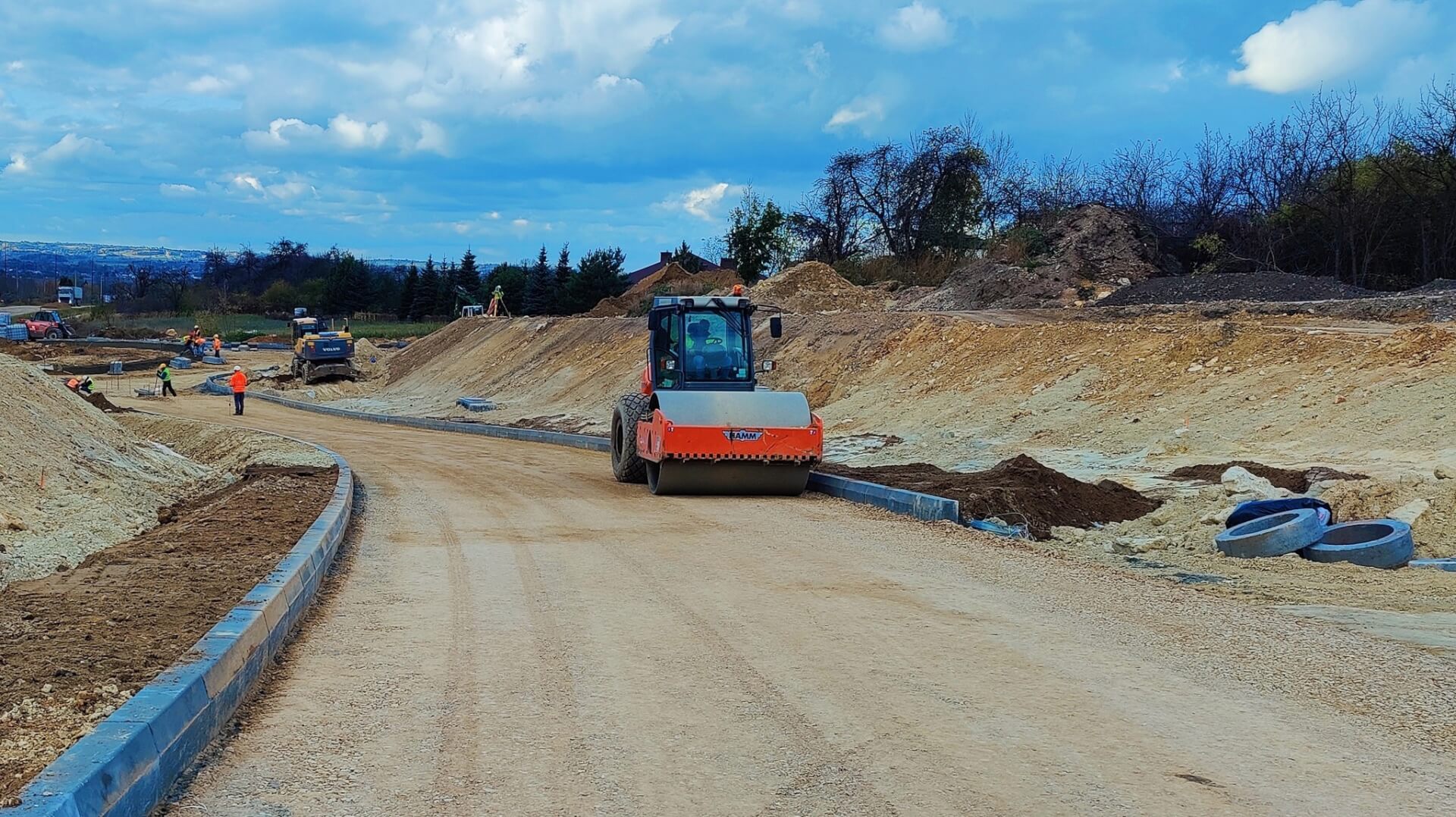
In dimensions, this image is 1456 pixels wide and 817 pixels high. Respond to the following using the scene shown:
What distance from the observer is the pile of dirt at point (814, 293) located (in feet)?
142

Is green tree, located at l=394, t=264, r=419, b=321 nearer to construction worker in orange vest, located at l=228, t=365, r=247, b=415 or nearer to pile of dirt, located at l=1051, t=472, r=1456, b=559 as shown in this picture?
construction worker in orange vest, located at l=228, t=365, r=247, b=415

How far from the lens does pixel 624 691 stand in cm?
614

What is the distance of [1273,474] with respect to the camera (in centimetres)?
1388

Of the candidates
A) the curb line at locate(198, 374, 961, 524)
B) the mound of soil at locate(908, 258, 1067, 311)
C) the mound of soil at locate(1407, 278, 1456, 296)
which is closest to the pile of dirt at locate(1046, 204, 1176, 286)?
the mound of soil at locate(908, 258, 1067, 311)

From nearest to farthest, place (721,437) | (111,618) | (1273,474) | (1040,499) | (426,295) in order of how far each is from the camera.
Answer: (111,618) < (1040,499) < (1273,474) < (721,437) < (426,295)

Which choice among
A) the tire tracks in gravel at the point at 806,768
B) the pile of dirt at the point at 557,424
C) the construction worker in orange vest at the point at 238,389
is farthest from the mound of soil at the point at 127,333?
the tire tracks in gravel at the point at 806,768

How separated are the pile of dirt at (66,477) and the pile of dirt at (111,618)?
18.6 inches

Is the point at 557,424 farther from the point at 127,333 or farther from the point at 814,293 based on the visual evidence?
the point at 127,333

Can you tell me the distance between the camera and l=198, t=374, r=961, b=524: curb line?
13.3 meters

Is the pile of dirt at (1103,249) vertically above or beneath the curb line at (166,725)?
above

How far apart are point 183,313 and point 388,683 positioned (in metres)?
122

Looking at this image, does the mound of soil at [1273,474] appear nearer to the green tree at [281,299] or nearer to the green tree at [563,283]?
the green tree at [563,283]

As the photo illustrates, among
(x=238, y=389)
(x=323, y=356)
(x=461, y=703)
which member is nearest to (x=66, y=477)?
(x=461, y=703)

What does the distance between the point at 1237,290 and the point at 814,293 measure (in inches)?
698
